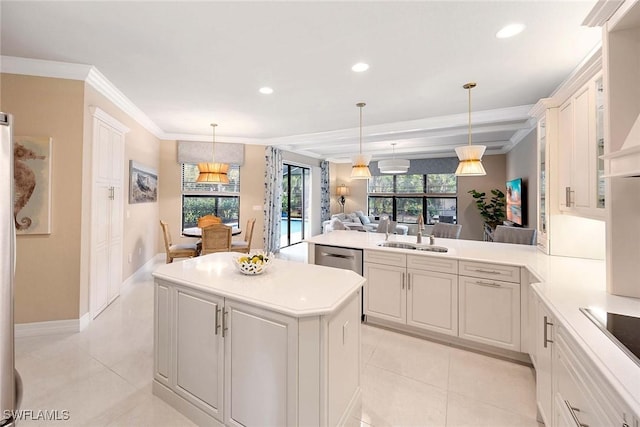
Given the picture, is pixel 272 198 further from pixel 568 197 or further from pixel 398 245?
pixel 568 197

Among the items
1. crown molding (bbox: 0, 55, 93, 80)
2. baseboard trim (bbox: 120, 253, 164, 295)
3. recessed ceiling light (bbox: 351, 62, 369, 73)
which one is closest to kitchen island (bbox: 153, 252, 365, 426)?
recessed ceiling light (bbox: 351, 62, 369, 73)

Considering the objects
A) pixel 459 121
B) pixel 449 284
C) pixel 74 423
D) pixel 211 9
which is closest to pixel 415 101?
pixel 459 121

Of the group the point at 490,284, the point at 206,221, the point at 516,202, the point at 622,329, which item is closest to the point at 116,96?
the point at 206,221

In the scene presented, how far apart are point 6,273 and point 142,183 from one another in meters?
4.37

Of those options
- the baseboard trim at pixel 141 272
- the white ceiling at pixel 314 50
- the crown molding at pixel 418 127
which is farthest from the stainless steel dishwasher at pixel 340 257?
the baseboard trim at pixel 141 272

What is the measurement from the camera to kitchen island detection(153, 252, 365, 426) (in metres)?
1.41

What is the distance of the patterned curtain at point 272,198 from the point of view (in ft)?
21.2

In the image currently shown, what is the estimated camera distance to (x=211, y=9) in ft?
6.52

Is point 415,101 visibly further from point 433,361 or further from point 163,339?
point 163,339

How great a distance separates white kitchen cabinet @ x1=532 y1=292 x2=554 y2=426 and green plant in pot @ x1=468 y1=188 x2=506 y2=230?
6.07 metres

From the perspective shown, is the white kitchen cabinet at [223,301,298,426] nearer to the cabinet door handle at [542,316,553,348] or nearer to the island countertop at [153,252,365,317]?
the island countertop at [153,252,365,317]

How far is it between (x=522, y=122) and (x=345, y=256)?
385cm

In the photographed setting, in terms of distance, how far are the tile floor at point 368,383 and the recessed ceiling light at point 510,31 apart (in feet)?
9.06

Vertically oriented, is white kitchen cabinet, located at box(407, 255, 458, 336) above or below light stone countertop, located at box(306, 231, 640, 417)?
below
